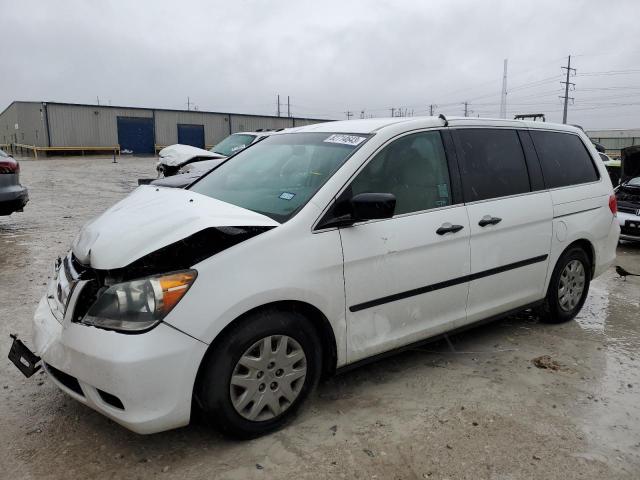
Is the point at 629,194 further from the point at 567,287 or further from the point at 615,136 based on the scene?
the point at 615,136

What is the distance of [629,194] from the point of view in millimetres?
8789

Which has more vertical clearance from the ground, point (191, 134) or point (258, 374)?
point (191, 134)

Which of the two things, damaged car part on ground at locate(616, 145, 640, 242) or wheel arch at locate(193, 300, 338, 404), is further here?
damaged car part on ground at locate(616, 145, 640, 242)

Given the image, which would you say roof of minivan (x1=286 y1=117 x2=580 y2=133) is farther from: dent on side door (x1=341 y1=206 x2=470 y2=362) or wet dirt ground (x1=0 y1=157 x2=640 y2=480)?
wet dirt ground (x1=0 y1=157 x2=640 y2=480)

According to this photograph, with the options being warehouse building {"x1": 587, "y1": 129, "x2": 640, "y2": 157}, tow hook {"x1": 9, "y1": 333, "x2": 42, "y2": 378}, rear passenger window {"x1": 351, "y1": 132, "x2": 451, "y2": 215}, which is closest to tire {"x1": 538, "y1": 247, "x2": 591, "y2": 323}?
rear passenger window {"x1": 351, "y1": 132, "x2": 451, "y2": 215}

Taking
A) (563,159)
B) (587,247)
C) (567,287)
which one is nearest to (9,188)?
(563,159)

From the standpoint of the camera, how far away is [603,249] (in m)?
4.80

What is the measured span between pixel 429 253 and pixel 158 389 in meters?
1.81

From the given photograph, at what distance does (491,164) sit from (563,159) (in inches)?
41.6

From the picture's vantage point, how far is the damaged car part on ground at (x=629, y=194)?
8219mm

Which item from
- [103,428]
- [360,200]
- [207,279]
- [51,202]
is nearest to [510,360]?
[360,200]

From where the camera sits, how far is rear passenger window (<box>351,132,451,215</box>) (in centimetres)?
324

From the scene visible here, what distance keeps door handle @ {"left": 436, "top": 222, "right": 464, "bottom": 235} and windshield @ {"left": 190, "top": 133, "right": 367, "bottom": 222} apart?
76cm

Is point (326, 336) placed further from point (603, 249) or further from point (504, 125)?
point (603, 249)
